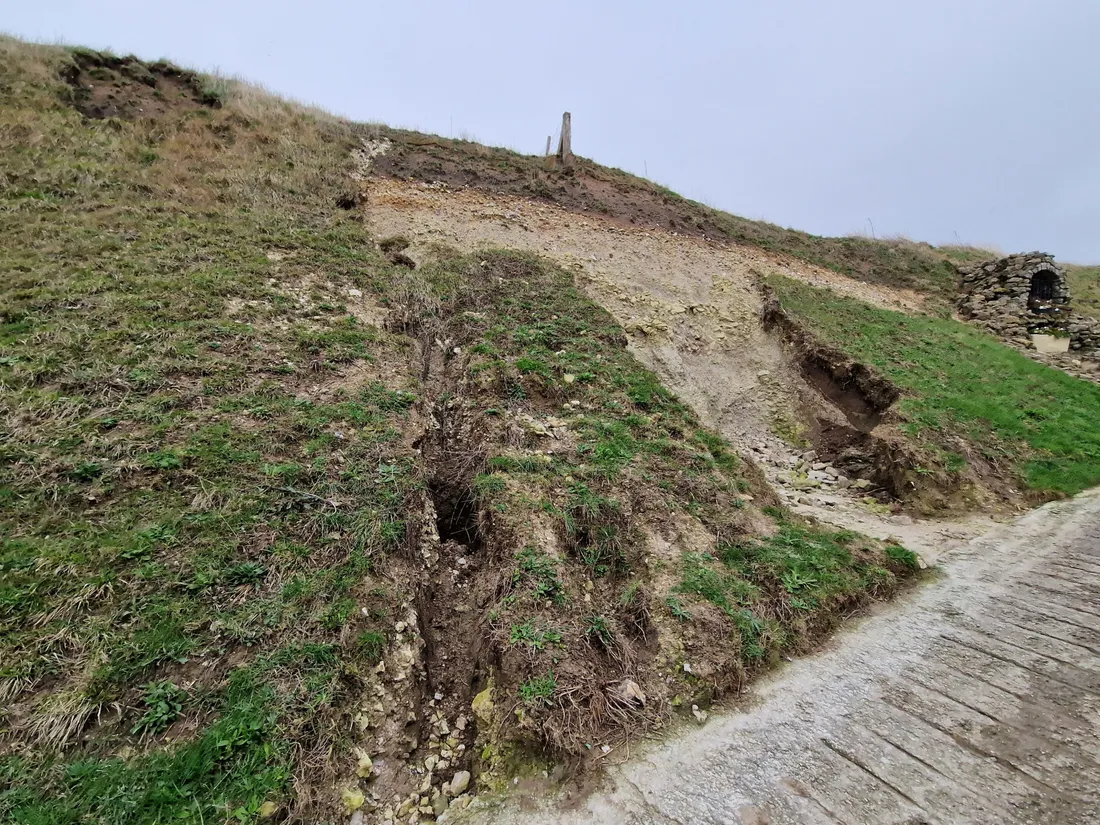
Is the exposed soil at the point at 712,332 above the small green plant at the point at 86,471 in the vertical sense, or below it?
above

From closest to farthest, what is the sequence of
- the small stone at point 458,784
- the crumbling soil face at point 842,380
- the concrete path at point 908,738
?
the concrete path at point 908,738, the small stone at point 458,784, the crumbling soil face at point 842,380

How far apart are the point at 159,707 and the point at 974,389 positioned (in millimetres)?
16105

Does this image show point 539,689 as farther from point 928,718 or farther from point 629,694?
point 928,718

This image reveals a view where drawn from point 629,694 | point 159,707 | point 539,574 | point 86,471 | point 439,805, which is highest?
point 86,471

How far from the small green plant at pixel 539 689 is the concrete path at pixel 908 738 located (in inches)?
27.9

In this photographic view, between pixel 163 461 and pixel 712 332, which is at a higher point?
pixel 712 332

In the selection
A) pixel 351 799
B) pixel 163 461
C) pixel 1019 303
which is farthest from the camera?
pixel 1019 303

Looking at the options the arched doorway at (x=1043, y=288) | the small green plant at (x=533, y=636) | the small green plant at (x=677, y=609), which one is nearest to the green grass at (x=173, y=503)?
the small green plant at (x=533, y=636)

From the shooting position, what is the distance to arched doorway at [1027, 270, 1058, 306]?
1931 centimetres

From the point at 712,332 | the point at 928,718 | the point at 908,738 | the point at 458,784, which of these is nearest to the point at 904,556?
the point at 928,718

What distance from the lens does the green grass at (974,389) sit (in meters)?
10.0

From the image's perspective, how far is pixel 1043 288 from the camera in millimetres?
19703

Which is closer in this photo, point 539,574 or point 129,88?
point 539,574

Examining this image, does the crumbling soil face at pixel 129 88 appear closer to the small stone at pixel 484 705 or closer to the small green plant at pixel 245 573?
the small green plant at pixel 245 573
